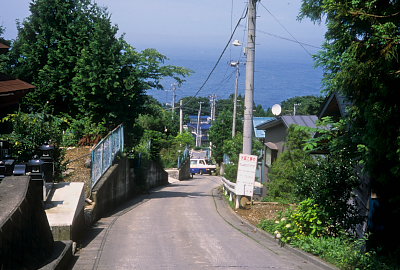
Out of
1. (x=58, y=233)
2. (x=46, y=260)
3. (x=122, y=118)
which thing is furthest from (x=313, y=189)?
(x=122, y=118)

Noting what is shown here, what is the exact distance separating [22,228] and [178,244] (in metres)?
4.96

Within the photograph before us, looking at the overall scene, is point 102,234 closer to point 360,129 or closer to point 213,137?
point 360,129

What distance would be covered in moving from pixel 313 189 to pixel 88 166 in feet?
28.3

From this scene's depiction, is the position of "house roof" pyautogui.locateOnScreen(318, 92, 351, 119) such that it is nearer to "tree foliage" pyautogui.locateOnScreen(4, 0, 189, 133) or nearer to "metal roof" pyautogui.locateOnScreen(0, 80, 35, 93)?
"tree foliage" pyautogui.locateOnScreen(4, 0, 189, 133)

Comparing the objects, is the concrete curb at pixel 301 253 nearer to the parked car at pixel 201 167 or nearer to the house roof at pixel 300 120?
the house roof at pixel 300 120

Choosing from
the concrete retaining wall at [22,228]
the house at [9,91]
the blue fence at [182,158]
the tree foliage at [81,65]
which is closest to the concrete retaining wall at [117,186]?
the tree foliage at [81,65]

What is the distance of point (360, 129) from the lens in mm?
8945

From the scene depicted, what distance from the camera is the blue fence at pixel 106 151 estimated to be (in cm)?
1517

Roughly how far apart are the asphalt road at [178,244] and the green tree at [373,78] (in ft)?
9.38

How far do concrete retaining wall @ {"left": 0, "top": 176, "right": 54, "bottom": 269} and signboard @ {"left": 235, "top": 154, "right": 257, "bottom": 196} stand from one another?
32.7 ft

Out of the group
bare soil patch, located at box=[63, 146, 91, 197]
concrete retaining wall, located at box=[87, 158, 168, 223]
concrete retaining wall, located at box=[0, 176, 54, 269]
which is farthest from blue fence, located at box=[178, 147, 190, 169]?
concrete retaining wall, located at box=[0, 176, 54, 269]

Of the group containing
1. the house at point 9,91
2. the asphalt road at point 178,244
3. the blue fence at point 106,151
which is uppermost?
the house at point 9,91

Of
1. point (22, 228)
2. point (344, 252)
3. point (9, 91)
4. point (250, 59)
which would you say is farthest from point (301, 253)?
point (9, 91)

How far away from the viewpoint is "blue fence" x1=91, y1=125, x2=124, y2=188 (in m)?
15.2
